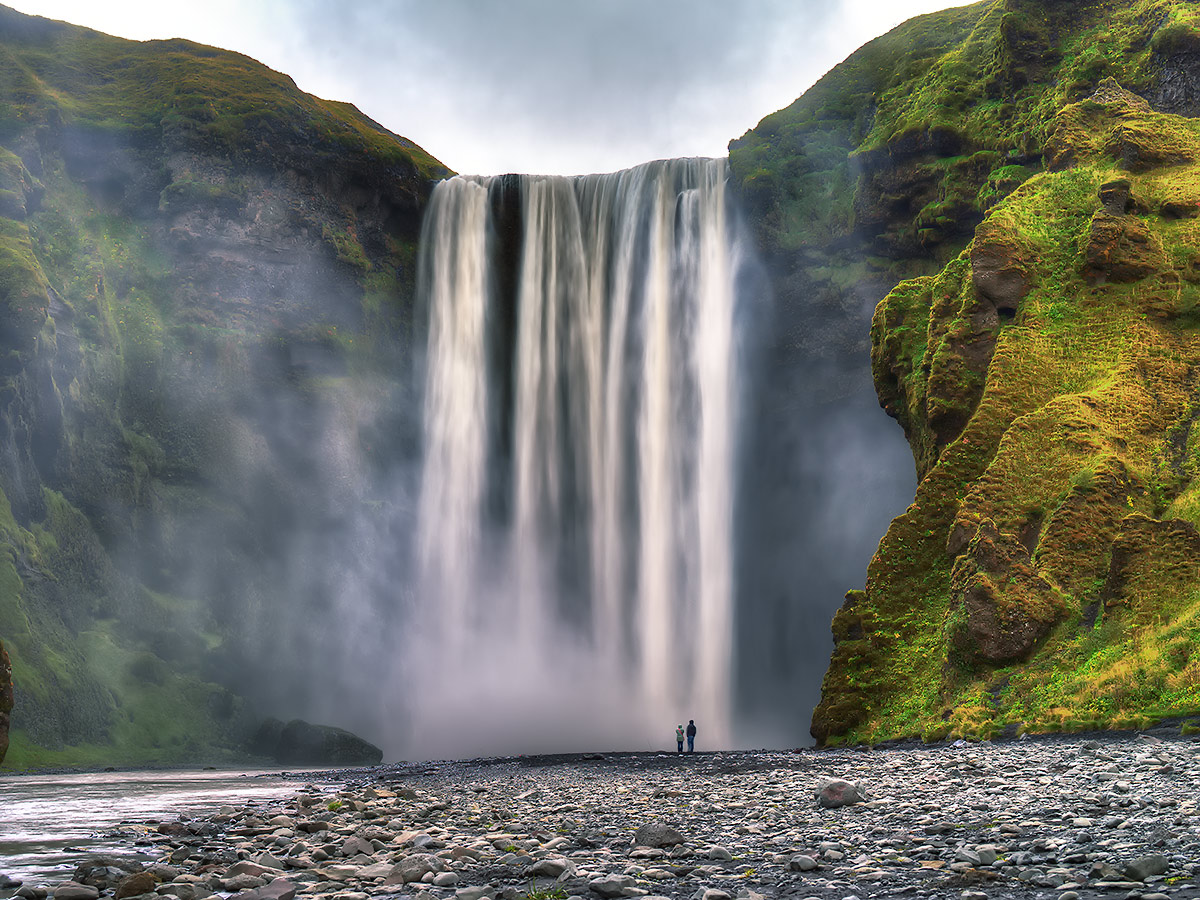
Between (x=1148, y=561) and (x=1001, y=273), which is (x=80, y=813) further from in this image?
Answer: (x=1001, y=273)

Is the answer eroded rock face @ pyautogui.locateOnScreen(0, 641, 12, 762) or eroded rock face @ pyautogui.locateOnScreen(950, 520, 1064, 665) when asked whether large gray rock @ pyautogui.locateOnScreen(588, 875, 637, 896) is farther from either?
eroded rock face @ pyautogui.locateOnScreen(0, 641, 12, 762)

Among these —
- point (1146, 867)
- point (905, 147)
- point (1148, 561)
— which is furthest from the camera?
point (905, 147)

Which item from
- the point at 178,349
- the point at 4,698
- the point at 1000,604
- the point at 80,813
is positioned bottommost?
the point at 80,813

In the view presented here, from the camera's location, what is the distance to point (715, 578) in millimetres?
48156

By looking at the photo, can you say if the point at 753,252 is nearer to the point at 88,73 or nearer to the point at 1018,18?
the point at 1018,18

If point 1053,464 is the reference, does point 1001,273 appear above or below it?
above

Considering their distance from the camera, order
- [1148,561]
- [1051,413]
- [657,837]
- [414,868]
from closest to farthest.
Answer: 1. [414,868]
2. [657,837]
3. [1148,561]
4. [1051,413]

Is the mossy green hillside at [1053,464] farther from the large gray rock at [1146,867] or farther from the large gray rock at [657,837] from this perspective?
the large gray rock at [1146,867]

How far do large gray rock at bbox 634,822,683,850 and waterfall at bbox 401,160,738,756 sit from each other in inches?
1553

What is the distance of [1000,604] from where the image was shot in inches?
838

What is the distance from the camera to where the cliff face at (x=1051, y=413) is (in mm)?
19609

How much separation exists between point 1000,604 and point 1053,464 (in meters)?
4.86

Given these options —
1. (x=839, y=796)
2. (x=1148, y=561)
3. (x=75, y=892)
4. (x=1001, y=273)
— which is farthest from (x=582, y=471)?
(x=75, y=892)

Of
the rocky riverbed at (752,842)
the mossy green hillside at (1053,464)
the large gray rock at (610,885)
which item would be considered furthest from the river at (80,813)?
the mossy green hillside at (1053,464)
